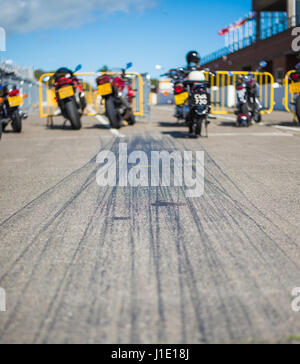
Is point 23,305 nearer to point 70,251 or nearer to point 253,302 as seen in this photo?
point 70,251

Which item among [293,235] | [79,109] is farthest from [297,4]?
[293,235]

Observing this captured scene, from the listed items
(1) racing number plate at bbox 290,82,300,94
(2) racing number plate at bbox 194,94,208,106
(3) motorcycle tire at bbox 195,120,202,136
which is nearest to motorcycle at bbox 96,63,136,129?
(3) motorcycle tire at bbox 195,120,202,136

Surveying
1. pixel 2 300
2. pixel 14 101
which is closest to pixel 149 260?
pixel 2 300

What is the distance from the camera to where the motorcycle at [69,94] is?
1260 cm

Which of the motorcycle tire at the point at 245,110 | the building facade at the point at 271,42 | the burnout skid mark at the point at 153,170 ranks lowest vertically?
the burnout skid mark at the point at 153,170

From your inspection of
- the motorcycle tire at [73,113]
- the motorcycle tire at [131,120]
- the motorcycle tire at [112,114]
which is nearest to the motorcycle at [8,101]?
the motorcycle tire at [73,113]

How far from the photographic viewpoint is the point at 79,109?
550 inches

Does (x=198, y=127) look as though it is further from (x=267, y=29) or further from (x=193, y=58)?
(x=267, y=29)

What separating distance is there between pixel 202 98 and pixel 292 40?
94.4 feet

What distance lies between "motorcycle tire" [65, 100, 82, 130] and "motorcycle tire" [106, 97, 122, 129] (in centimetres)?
83

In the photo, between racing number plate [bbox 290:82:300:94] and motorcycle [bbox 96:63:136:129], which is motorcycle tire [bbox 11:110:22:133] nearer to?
motorcycle [bbox 96:63:136:129]

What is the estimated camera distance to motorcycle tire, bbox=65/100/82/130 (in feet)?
41.6

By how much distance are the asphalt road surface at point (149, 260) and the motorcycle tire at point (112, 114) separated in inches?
Result: 262

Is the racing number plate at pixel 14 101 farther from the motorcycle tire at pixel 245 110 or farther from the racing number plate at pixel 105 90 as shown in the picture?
the motorcycle tire at pixel 245 110
